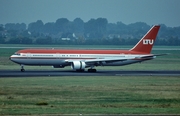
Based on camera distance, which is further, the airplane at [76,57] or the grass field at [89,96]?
the airplane at [76,57]

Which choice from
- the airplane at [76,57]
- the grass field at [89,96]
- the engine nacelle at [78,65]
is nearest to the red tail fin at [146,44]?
the airplane at [76,57]

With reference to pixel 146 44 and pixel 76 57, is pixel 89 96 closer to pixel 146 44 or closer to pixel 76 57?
pixel 76 57

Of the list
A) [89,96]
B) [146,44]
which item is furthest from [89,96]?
[146,44]

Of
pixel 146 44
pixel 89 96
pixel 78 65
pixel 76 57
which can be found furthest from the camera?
pixel 146 44

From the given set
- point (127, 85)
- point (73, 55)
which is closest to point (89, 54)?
point (73, 55)

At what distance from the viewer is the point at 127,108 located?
29.1m

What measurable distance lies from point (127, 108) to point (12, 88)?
13.0 m

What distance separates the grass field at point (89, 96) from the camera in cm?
2814

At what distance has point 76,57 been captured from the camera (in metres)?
61.5

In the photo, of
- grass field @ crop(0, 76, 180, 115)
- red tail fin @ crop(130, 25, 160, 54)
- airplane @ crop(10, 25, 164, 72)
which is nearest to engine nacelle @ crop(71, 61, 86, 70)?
airplane @ crop(10, 25, 164, 72)

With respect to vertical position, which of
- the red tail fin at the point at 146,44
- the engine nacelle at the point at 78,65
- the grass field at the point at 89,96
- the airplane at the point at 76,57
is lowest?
the grass field at the point at 89,96

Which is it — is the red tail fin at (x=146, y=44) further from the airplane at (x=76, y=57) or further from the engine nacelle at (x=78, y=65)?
the engine nacelle at (x=78, y=65)

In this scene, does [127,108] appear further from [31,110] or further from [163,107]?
[31,110]

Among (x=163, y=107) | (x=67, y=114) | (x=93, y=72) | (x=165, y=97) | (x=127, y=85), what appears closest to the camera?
(x=67, y=114)
